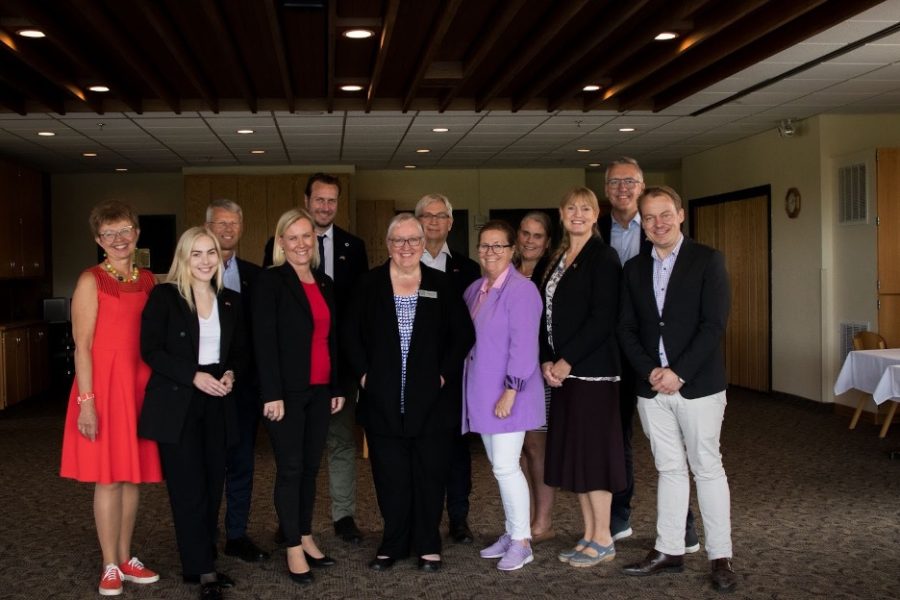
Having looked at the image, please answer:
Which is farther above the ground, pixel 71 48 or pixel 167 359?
pixel 71 48

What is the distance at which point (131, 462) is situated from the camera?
3.84 meters

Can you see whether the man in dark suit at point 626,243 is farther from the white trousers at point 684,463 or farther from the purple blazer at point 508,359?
the purple blazer at point 508,359

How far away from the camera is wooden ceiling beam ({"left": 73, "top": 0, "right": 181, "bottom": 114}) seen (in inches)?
207

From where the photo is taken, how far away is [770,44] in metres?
6.43

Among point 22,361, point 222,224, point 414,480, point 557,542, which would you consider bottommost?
point 557,542

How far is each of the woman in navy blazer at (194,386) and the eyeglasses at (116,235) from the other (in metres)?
0.26

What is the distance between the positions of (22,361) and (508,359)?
28.3 ft

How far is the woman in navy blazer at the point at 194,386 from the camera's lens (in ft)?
12.3

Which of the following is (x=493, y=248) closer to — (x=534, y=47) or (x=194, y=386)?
(x=194, y=386)

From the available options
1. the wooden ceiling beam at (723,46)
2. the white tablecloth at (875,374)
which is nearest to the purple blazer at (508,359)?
the wooden ceiling beam at (723,46)

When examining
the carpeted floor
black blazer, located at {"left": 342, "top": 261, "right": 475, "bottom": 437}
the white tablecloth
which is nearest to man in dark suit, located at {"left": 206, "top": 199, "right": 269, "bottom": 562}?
the carpeted floor

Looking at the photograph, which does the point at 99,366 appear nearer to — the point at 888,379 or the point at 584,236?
the point at 584,236

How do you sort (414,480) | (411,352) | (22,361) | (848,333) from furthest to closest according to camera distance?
(22,361), (848,333), (414,480), (411,352)

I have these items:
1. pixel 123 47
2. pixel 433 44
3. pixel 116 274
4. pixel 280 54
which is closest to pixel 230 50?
pixel 280 54
